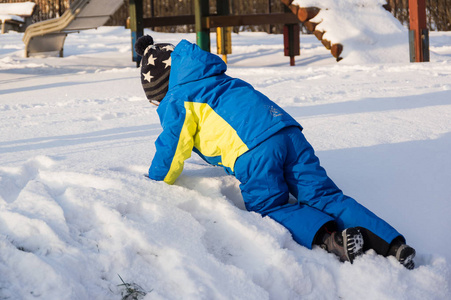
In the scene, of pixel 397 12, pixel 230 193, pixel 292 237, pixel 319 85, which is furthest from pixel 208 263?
pixel 397 12

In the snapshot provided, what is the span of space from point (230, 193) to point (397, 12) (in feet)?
42.2

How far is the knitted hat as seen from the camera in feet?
8.84

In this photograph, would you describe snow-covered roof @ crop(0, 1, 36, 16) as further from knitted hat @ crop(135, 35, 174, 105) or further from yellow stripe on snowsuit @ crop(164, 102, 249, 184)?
yellow stripe on snowsuit @ crop(164, 102, 249, 184)

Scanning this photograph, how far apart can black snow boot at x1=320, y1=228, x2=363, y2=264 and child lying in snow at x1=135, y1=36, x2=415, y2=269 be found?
54 millimetres

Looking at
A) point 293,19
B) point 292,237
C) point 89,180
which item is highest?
point 293,19

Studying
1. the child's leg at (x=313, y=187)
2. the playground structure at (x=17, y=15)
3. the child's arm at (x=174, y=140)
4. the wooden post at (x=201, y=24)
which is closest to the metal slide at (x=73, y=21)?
the wooden post at (x=201, y=24)

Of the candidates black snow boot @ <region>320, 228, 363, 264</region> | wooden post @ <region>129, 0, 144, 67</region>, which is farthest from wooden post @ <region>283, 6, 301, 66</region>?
black snow boot @ <region>320, 228, 363, 264</region>

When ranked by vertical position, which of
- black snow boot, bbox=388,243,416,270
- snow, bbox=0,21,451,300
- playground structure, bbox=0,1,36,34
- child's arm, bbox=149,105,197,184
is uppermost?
playground structure, bbox=0,1,36,34

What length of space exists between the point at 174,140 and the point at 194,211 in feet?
1.05

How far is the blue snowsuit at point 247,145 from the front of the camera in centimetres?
237

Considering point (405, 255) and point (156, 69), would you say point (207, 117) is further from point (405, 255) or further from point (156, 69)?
point (405, 255)

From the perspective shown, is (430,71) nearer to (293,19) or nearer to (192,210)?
(293,19)

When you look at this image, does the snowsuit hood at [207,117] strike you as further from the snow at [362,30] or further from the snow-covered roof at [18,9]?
the snow-covered roof at [18,9]

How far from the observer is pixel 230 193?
2.63 m
